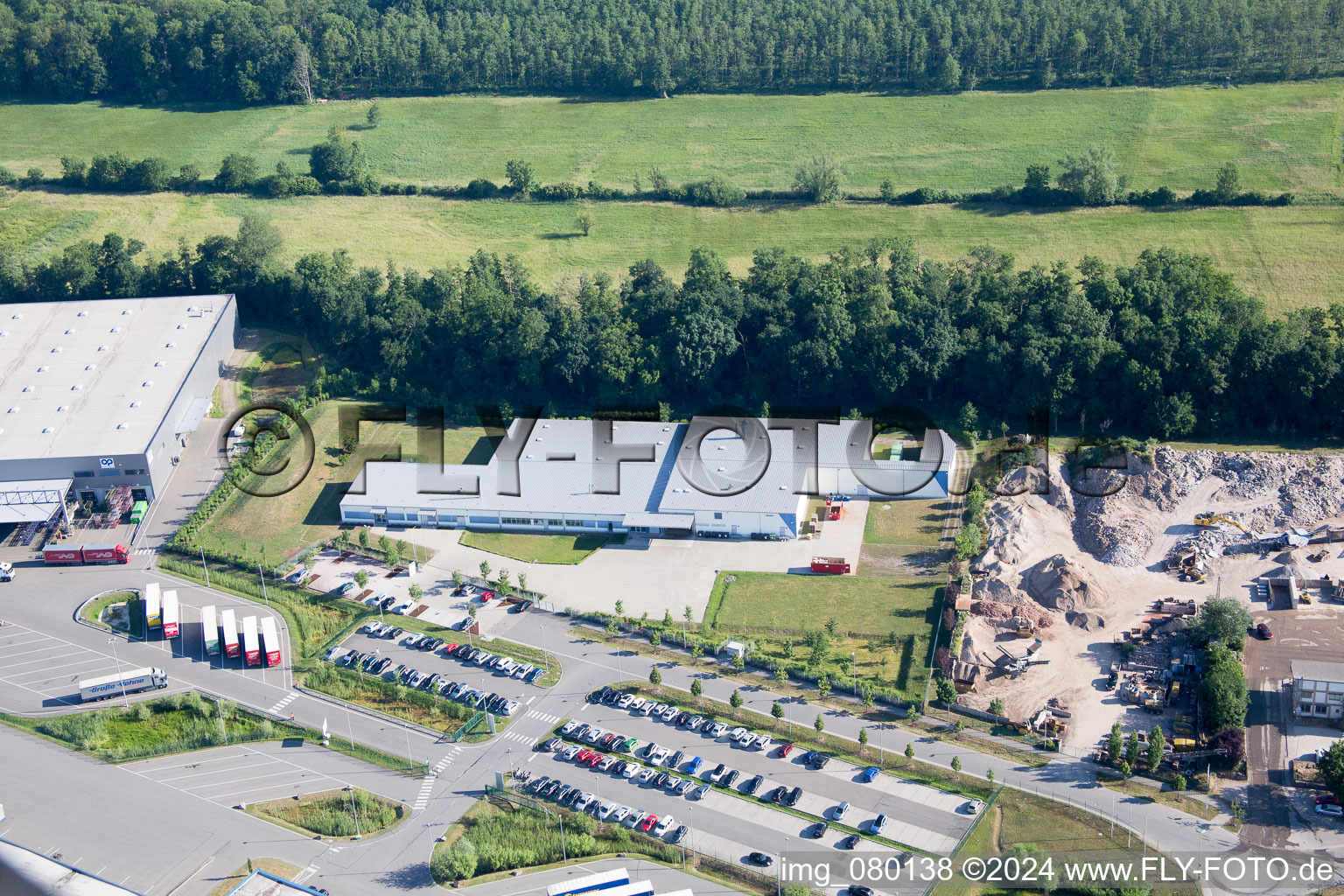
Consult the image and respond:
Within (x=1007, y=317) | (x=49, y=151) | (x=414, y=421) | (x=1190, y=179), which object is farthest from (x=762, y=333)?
(x=49, y=151)

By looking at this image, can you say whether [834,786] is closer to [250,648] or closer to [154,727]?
[250,648]

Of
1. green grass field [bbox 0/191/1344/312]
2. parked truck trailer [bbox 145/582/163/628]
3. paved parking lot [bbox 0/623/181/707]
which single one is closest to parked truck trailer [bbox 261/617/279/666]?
paved parking lot [bbox 0/623/181/707]

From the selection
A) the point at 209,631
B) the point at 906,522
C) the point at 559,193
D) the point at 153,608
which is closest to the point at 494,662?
the point at 209,631

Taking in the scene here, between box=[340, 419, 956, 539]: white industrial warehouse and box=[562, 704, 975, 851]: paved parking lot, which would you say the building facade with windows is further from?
box=[340, 419, 956, 539]: white industrial warehouse

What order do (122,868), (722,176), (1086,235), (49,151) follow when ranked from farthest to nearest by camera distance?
1. (49,151)
2. (722,176)
3. (1086,235)
4. (122,868)

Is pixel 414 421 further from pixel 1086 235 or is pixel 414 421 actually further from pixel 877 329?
pixel 1086 235

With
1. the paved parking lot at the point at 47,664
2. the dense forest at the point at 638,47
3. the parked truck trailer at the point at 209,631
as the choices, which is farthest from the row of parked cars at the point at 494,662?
the dense forest at the point at 638,47

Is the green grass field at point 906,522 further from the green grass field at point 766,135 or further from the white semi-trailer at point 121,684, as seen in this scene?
the green grass field at point 766,135
